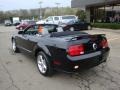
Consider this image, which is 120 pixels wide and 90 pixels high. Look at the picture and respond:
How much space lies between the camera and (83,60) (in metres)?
4.55

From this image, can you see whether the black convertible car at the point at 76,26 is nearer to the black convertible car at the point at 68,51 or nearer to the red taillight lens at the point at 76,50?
the black convertible car at the point at 68,51

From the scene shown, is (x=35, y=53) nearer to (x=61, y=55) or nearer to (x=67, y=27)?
(x=61, y=55)

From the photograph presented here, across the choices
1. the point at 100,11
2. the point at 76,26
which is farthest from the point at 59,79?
the point at 100,11

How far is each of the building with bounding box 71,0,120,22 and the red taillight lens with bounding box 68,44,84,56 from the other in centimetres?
1974

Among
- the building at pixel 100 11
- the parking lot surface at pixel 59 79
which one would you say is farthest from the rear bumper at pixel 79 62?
the building at pixel 100 11

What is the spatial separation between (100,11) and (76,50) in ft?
77.8

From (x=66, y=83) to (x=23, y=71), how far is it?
1.64 metres

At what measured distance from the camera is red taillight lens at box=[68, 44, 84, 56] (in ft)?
14.6

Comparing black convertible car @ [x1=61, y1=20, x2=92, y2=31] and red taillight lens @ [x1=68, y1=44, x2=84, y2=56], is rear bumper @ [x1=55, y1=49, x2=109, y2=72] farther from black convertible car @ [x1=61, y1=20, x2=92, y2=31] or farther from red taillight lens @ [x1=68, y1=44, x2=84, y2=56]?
black convertible car @ [x1=61, y1=20, x2=92, y2=31]

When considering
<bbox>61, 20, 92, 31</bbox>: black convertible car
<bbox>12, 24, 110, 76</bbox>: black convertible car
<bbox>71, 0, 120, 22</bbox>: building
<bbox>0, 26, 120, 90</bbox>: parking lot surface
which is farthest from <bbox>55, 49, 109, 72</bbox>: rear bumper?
<bbox>71, 0, 120, 22</bbox>: building

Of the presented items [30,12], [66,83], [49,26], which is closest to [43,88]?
[66,83]

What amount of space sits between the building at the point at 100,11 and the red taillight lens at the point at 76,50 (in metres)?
19.7

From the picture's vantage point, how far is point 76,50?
4512 millimetres

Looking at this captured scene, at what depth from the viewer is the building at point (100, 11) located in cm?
2471
